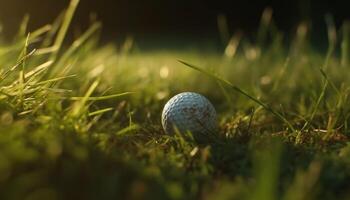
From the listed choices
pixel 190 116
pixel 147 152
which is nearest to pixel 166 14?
pixel 190 116

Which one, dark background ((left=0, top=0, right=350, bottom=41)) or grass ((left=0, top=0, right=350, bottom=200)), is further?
dark background ((left=0, top=0, right=350, bottom=41))

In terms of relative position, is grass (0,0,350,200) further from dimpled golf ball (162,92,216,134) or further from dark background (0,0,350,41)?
dark background (0,0,350,41)

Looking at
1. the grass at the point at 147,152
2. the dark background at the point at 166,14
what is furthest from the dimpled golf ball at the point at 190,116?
the dark background at the point at 166,14

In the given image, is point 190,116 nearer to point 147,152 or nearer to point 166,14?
point 147,152

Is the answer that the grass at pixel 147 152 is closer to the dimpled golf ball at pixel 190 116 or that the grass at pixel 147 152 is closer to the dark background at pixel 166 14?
the dimpled golf ball at pixel 190 116

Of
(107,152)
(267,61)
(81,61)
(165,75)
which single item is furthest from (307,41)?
(107,152)

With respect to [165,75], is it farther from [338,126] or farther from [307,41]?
[338,126]

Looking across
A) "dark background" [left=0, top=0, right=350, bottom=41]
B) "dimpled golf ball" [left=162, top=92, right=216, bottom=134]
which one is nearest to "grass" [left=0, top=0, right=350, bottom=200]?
"dimpled golf ball" [left=162, top=92, right=216, bottom=134]
